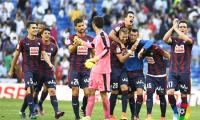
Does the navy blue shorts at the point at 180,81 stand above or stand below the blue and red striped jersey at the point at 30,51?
below

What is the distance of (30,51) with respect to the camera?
22.2 metres

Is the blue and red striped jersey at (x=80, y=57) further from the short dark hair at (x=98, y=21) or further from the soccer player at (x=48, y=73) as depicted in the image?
the short dark hair at (x=98, y=21)

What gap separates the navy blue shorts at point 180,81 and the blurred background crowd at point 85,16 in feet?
50.4

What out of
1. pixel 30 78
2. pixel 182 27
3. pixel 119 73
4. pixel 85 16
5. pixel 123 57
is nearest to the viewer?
pixel 123 57

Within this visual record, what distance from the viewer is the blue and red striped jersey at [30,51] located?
22.1 m

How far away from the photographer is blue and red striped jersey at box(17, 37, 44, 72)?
2211cm

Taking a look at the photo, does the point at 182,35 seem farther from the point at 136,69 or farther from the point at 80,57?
the point at 80,57

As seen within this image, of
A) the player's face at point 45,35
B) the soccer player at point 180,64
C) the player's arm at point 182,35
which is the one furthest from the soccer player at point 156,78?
the player's face at point 45,35

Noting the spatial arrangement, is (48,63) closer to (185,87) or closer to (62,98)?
(185,87)

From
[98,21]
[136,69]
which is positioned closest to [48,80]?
[136,69]

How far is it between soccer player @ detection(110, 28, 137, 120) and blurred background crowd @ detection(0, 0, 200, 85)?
15.9 m

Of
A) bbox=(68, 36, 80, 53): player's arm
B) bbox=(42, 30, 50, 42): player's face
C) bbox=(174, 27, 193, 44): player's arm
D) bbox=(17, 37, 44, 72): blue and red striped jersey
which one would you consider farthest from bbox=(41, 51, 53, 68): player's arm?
bbox=(174, 27, 193, 44): player's arm

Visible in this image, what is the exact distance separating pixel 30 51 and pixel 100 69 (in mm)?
2884

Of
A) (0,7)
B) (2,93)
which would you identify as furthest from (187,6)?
(2,93)
